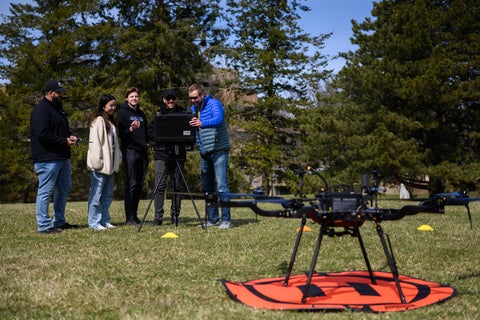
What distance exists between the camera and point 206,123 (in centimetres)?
783

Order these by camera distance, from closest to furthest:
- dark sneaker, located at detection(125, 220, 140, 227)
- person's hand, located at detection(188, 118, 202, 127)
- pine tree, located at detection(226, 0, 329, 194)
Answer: person's hand, located at detection(188, 118, 202, 127) < dark sneaker, located at detection(125, 220, 140, 227) < pine tree, located at detection(226, 0, 329, 194)

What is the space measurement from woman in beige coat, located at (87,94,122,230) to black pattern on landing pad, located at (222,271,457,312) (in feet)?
14.6

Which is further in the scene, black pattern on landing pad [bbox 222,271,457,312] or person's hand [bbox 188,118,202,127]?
person's hand [bbox 188,118,202,127]

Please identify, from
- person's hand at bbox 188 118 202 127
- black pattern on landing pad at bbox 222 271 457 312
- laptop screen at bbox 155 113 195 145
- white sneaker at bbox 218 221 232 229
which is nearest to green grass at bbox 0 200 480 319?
black pattern on landing pad at bbox 222 271 457 312

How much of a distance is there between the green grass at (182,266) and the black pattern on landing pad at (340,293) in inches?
3.5

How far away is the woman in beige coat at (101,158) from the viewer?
8.07 m

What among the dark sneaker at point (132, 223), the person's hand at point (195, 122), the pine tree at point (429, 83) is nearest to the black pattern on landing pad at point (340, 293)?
the person's hand at point (195, 122)

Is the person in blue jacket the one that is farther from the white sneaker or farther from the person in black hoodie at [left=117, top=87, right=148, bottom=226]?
the person in black hoodie at [left=117, top=87, right=148, bottom=226]

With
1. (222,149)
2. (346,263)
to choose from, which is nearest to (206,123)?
(222,149)

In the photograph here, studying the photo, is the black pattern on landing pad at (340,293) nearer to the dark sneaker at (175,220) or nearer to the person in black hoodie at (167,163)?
the dark sneaker at (175,220)

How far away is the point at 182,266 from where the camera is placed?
5023 millimetres

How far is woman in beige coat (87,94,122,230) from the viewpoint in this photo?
26.5 feet

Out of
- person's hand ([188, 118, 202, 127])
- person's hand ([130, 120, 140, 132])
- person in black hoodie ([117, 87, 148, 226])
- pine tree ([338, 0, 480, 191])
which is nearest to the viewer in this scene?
person's hand ([188, 118, 202, 127])

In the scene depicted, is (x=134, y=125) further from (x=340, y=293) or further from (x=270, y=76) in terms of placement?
(x=270, y=76)
